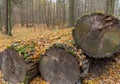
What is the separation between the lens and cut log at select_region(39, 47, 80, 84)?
4.73m

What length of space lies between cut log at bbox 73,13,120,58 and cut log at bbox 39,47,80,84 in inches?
16.7

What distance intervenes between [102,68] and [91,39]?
2.69ft

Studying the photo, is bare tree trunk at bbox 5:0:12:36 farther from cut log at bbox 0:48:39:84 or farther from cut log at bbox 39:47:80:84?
cut log at bbox 39:47:80:84

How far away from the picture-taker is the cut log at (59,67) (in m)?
4.73

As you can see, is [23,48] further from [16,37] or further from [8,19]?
[8,19]

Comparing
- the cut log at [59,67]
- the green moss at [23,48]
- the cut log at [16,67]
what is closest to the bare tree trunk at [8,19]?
the cut log at [16,67]

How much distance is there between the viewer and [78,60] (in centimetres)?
469

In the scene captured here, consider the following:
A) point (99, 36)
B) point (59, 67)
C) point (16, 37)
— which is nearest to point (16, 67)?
point (59, 67)

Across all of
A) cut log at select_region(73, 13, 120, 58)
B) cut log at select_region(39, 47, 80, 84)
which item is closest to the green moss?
cut log at select_region(39, 47, 80, 84)

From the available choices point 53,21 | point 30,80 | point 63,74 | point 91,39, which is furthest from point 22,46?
point 53,21

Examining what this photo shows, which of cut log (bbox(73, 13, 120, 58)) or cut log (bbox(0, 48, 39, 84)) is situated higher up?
cut log (bbox(73, 13, 120, 58))

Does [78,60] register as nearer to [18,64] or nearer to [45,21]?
[18,64]

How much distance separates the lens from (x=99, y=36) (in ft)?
16.1

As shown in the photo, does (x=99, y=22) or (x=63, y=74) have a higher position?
(x=99, y=22)
